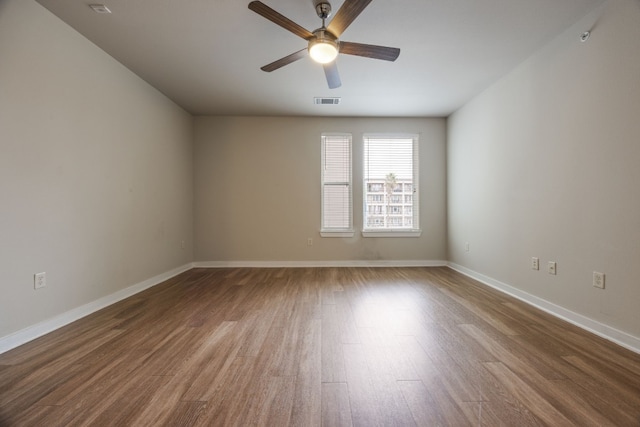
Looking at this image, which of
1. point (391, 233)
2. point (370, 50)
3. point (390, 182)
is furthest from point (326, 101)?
point (391, 233)

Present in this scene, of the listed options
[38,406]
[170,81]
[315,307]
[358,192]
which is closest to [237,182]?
[170,81]

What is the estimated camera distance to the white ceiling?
2354mm

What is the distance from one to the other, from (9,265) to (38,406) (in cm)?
122


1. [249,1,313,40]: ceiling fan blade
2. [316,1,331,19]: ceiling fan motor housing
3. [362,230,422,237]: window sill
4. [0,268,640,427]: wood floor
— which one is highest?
[316,1,331,19]: ceiling fan motor housing

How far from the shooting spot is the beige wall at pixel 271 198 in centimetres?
500

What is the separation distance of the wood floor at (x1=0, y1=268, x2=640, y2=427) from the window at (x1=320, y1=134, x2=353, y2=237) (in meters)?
2.24

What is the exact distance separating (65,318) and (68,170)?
1303mm

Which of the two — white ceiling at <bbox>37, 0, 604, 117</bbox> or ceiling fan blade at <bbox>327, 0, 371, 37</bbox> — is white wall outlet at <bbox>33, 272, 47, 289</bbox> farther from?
ceiling fan blade at <bbox>327, 0, 371, 37</bbox>

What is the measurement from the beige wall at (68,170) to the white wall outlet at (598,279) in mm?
4471

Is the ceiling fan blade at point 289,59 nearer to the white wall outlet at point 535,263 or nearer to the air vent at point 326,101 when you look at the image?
the air vent at point 326,101

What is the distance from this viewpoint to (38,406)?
4.59 ft

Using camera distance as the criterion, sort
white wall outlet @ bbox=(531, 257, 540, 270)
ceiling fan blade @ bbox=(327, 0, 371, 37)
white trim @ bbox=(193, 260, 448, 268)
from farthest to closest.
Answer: white trim @ bbox=(193, 260, 448, 268) → white wall outlet @ bbox=(531, 257, 540, 270) → ceiling fan blade @ bbox=(327, 0, 371, 37)

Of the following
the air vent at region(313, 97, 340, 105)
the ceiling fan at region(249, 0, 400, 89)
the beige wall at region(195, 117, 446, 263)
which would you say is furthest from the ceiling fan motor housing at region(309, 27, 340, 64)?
the beige wall at region(195, 117, 446, 263)

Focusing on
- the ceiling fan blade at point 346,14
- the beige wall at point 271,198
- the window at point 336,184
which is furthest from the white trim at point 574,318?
the ceiling fan blade at point 346,14
